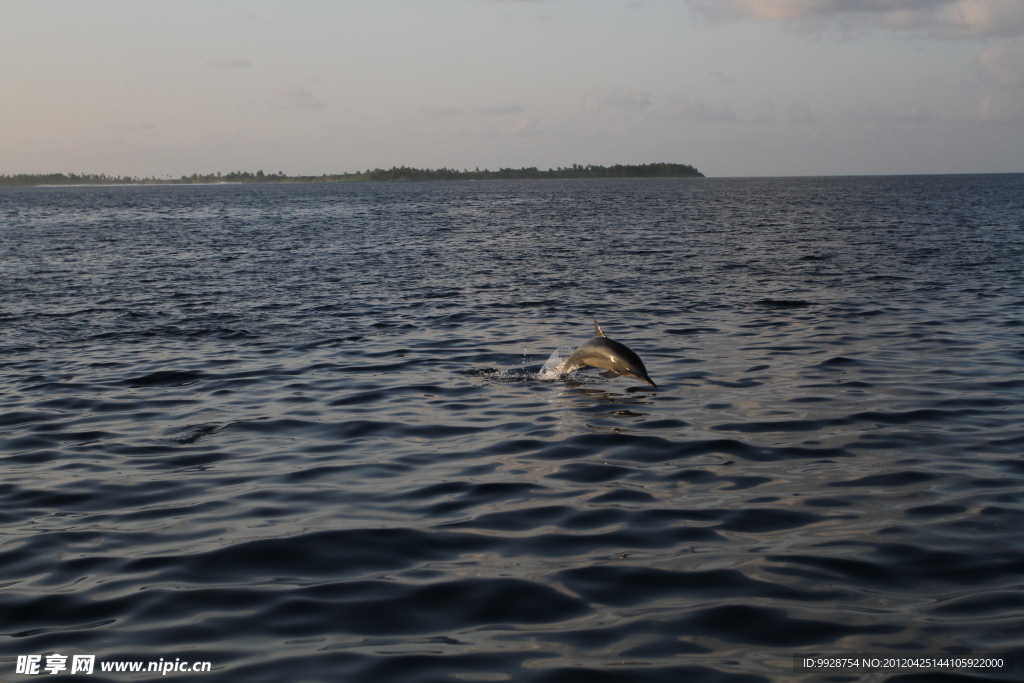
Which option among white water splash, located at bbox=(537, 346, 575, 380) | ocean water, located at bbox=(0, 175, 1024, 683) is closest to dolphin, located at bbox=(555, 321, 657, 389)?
ocean water, located at bbox=(0, 175, 1024, 683)

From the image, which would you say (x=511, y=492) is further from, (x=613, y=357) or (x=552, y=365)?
(x=552, y=365)

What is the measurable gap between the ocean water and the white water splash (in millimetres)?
486

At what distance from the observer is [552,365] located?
14.0 metres

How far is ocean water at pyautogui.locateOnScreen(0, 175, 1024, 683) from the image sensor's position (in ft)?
17.7

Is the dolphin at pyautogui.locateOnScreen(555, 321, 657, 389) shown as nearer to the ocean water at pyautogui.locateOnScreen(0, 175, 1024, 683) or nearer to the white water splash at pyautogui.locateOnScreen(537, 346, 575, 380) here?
the ocean water at pyautogui.locateOnScreen(0, 175, 1024, 683)

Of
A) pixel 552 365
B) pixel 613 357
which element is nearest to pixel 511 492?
pixel 613 357

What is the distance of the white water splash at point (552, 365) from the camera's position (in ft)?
44.6

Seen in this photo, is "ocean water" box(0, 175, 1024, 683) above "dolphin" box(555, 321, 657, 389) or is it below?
below

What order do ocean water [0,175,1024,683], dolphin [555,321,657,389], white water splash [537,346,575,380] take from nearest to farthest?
ocean water [0,175,1024,683] < dolphin [555,321,657,389] < white water splash [537,346,575,380]

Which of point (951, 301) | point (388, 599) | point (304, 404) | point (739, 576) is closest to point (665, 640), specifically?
point (739, 576)

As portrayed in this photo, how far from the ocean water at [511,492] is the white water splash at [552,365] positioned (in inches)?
19.1

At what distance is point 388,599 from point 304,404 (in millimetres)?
6409

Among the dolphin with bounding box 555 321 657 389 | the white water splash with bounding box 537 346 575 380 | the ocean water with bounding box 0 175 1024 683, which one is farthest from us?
the white water splash with bounding box 537 346 575 380

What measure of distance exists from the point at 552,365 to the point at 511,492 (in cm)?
589
